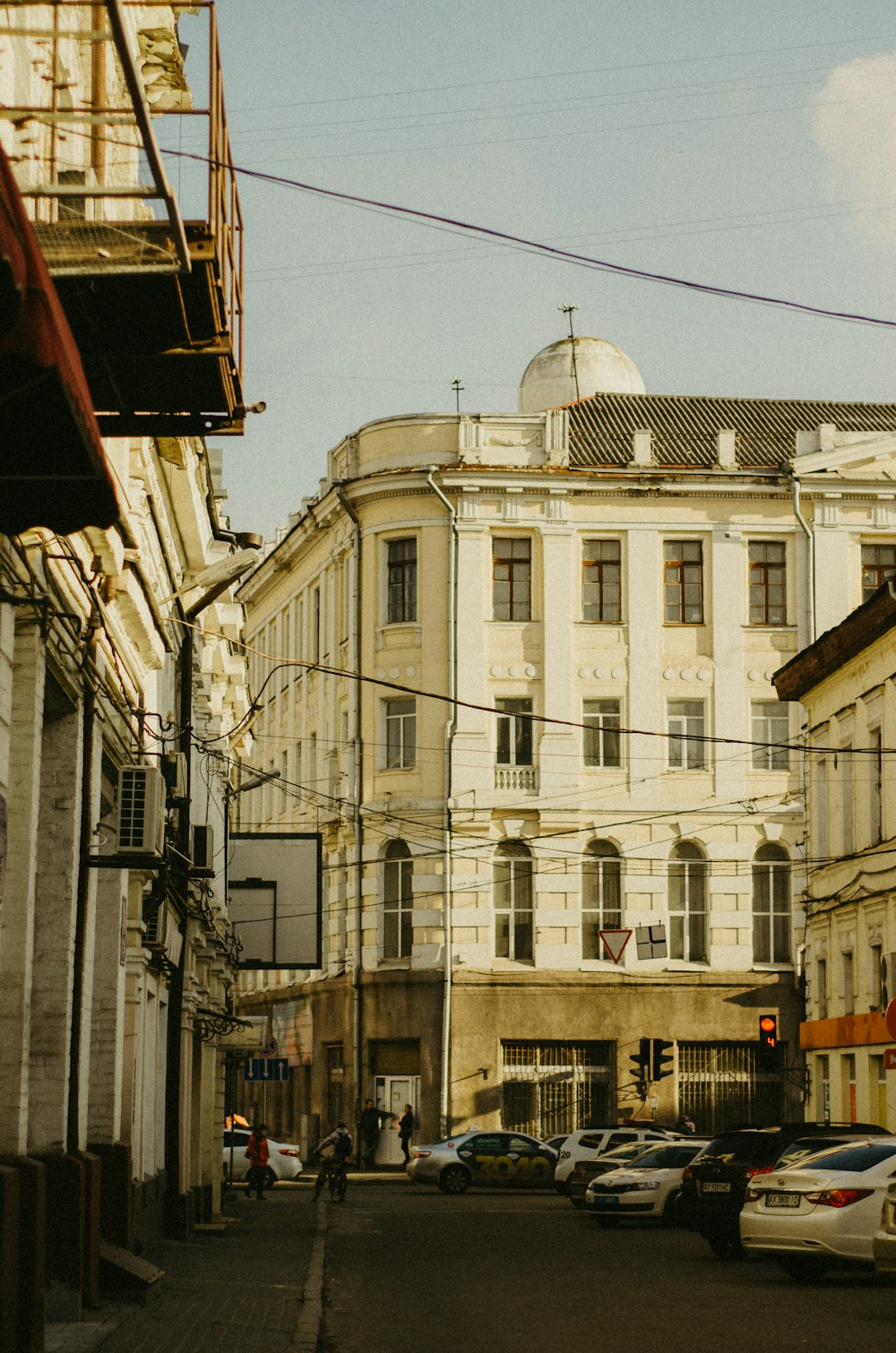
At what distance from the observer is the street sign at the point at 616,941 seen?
4988cm

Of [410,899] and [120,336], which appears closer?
[120,336]

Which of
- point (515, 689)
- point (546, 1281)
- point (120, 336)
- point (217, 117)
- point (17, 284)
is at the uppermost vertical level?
point (515, 689)

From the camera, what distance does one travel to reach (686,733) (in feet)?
174

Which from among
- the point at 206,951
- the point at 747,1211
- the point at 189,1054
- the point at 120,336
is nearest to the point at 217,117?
the point at 120,336

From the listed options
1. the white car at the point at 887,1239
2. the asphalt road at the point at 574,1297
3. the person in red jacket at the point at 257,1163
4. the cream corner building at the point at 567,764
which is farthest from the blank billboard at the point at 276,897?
the white car at the point at 887,1239

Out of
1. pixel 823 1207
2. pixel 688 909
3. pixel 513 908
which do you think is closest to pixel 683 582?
pixel 688 909

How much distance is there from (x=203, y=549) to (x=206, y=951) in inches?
246

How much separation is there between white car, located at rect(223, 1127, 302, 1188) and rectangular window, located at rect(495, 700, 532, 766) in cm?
1100

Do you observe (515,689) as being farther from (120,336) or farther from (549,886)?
(120,336)

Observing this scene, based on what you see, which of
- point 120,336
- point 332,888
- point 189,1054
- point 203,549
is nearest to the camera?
point 120,336

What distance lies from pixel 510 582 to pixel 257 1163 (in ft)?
57.9

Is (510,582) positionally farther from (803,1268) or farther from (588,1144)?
(803,1268)

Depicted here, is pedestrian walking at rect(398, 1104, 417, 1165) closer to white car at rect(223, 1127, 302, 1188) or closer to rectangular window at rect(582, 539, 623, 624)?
white car at rect(223, 1127, 302, 1188)

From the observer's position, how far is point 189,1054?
2897 centimetres
